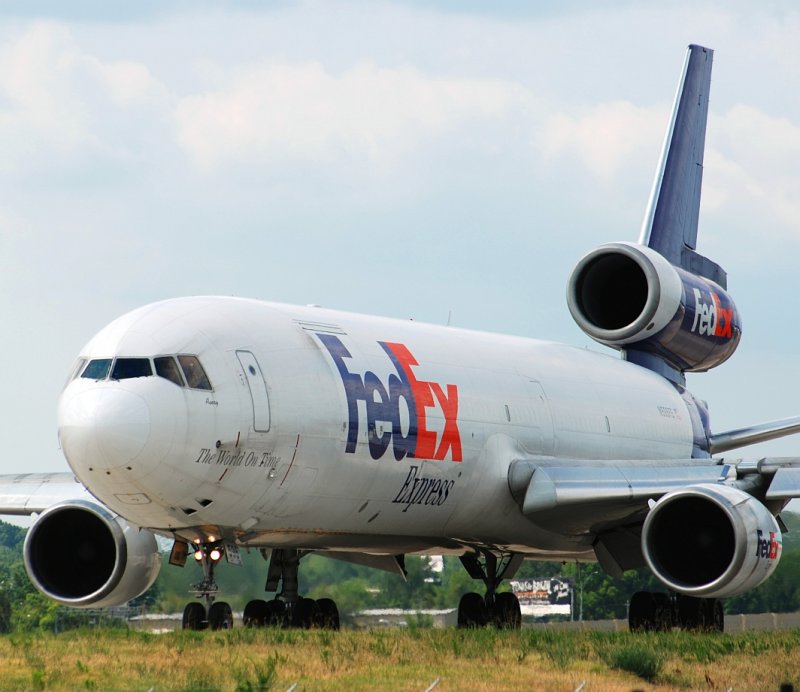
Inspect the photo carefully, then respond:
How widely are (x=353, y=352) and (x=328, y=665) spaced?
463cm

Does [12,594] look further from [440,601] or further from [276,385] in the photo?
[276,385]

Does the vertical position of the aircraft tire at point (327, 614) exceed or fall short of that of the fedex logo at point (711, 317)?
it falls short

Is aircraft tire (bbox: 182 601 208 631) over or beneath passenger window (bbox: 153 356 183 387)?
beneath

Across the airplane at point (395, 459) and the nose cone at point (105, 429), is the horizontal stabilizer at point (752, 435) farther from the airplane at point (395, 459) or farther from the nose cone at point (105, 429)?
the nose cone at point (105, 429)

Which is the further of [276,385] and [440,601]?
[440,601]

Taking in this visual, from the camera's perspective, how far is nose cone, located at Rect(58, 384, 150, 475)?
15.7 metres

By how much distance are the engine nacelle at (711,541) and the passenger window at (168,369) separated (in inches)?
262

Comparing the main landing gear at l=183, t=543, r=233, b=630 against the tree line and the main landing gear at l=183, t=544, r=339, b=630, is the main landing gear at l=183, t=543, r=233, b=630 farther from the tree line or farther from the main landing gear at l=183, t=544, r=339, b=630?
the tree line

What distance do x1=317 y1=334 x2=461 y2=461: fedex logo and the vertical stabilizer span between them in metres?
9.92

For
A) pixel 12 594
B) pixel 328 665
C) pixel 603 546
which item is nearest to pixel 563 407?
pixel 603 546

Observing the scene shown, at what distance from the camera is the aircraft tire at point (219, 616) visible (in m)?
17.6

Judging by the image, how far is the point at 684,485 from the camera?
2144 cm

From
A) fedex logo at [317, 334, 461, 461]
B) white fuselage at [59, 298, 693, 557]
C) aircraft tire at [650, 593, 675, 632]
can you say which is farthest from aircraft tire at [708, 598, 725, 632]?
fedex logo at [317, 334, 461, 461]

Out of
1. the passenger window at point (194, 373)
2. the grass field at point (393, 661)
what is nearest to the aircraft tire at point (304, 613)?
the grass field at point (393, 661)
